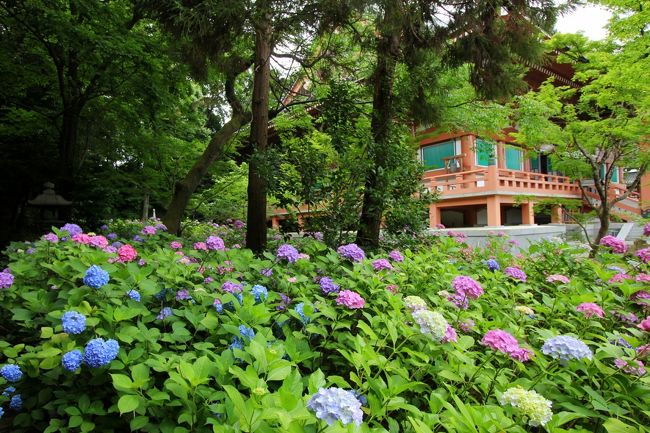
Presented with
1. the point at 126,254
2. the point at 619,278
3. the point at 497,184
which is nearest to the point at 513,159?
the point at 497,184

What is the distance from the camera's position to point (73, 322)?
1.25 metres

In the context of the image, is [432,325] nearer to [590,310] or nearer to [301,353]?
[301,353]

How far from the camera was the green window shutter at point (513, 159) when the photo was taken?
11.8 m

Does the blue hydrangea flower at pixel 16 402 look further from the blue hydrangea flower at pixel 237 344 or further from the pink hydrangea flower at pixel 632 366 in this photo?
the pink hydrangea flower at pixel 632 366

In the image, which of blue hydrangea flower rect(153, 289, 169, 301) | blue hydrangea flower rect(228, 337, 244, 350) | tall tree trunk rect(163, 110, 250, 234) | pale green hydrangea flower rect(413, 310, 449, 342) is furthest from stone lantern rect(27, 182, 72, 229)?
pale green hydrangea flower rect(413, 310, 449, 342)

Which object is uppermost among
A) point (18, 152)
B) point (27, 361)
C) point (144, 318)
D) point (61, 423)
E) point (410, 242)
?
point (18, 152)

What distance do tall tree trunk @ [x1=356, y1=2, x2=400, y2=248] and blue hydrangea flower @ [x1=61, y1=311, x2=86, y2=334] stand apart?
246 cm

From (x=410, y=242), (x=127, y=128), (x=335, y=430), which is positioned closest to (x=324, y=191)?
(x=410, y=242)

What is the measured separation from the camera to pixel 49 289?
181cm

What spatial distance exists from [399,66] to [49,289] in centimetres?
398

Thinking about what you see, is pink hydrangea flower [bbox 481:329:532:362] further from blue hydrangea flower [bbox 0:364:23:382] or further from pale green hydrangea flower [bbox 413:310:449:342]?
blue hydrangea flower [bbox 0:364:23:382]

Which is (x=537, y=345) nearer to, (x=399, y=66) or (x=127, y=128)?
(x=399, y=66)

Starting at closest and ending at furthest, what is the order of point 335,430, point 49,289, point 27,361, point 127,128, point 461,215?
point 335,430 → point 27,361 → point 49,289 → point 127,128 → point 461,215

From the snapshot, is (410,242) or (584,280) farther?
(410,242)
